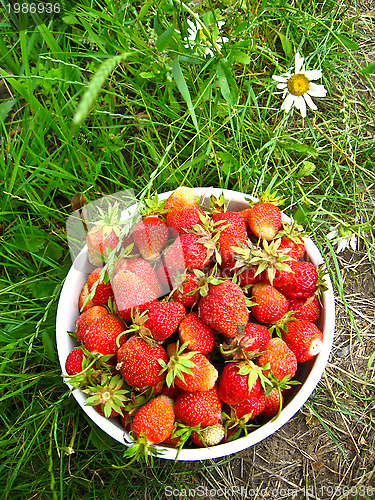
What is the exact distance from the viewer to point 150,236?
86 centimetres

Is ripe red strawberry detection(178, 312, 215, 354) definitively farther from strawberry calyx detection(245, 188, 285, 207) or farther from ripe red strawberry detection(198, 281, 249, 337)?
strawberry calyx detection(245, 188, 285, 207)

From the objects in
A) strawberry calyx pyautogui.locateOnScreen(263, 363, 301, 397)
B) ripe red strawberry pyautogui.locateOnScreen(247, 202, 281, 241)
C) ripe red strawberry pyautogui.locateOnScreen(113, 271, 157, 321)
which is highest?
ripe red strawberry pyautogui.locateOnScreen(247, 202, 281, 241)

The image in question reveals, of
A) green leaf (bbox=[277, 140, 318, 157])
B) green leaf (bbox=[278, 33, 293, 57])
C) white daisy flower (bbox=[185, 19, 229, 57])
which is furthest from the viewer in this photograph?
green leaf (bbox=[278, 33, 293, 57])

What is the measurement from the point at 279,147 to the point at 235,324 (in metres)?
0.69

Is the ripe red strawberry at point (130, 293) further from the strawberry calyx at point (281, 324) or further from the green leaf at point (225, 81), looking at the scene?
the green leaf at point (225, 81)

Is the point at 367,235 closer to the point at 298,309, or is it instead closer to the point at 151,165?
the point at 298,309

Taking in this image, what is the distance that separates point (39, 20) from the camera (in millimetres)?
1270

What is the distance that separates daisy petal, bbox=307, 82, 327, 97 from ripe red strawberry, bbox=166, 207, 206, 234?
1.77 feet

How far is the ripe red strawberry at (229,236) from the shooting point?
85cm

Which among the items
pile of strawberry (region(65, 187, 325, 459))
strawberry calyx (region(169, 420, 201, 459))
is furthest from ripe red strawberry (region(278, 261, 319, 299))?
strawberry calyx (region(169, 420, 201, 459))

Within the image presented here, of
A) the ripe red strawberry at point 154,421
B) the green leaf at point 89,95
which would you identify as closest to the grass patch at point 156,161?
the ripe red strawberry at point 154,421

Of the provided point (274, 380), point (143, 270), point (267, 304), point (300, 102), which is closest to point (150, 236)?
point (143, 270)

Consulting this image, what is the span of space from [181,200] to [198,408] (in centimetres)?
45

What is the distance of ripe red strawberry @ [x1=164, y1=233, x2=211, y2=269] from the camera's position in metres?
0.82
